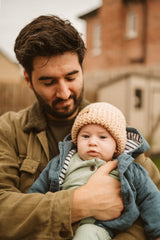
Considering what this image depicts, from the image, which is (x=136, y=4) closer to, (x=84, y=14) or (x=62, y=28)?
(x=84, y=14)

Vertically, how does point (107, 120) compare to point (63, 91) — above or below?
below

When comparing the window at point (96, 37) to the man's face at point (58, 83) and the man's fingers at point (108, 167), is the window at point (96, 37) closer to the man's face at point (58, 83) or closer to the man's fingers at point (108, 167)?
the man's face at point (58, 83)

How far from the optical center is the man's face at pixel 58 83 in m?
2.20

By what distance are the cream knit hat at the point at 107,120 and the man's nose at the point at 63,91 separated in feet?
0.82

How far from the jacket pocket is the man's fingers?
570 mm

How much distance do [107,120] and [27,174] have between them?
0.78 meters

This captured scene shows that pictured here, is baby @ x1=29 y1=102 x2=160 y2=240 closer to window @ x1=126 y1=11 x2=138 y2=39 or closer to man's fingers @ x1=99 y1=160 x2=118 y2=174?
man's fingers @ x1=99 y1=160 x2=118 y2=174

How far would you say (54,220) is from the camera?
1729 millimetres

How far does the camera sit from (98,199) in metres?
1.81

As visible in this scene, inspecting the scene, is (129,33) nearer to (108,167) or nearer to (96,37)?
(96,37)

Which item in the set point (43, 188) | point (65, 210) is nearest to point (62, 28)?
point (43, 188)

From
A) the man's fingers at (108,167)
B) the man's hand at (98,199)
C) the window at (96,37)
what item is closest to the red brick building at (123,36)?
the window at (96,37)

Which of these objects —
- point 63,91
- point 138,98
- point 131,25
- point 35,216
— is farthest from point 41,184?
point 131,25

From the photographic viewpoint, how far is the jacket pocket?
2.10 meters
